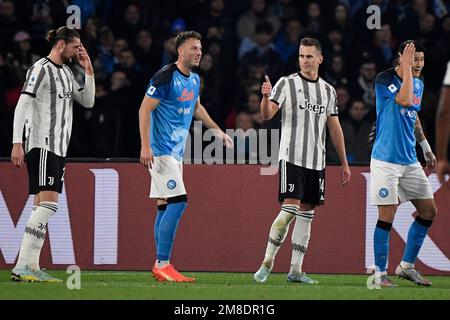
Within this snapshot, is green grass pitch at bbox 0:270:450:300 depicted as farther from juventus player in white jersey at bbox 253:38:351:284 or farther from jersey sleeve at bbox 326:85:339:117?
jersey sleeve at bbox 326:85:339:117

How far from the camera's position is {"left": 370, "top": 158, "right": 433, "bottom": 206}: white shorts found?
947cm

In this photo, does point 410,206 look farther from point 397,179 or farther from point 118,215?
point 118,215

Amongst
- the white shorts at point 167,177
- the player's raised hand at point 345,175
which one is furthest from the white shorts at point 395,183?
the white shorts at point 167,177

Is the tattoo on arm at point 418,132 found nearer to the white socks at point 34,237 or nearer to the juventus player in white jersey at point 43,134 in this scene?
the juventus player in white jersey at point 43,134

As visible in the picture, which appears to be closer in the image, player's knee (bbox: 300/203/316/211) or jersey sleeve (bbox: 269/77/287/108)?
jersey sleeve (bbox: 269/77/287/108)

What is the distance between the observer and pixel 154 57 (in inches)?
538

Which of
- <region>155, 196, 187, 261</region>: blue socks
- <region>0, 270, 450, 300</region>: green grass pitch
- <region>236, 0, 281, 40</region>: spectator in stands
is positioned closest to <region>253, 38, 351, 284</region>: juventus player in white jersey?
<region>0, 270, 450, 300</region>: green grass pitch

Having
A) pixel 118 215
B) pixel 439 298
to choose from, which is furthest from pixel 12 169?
pixel 439 298

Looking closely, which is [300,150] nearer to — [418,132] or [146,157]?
[418,132]

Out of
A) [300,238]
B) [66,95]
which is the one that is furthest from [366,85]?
[66,95]

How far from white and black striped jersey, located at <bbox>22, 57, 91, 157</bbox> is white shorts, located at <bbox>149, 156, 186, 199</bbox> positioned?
0.84 metres

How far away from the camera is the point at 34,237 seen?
9.41 meters

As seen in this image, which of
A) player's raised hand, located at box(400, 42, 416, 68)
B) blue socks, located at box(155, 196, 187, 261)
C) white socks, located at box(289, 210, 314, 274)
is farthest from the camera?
white socks, located at box(289, 210, 314, 274)

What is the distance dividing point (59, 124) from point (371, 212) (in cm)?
337
